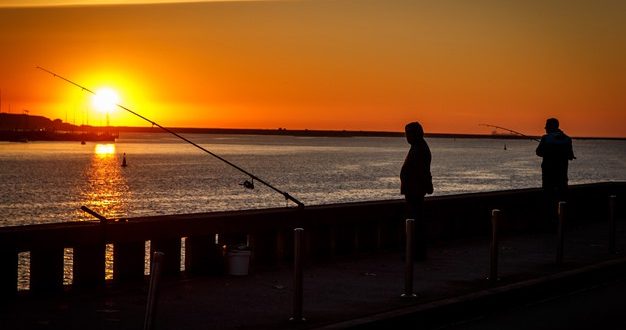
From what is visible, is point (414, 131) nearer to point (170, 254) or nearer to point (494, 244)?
point (494, 244)

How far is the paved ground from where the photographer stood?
9.23m

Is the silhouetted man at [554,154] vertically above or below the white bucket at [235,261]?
above

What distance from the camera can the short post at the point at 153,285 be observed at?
24.8 feet

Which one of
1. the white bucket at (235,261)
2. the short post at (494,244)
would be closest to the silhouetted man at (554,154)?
the short post at (494,244)

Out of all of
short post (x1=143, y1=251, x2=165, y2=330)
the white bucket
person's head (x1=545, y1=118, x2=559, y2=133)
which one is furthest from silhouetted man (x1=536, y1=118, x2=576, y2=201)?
short post (x1=143, y1=251, x2=165, y2=330)

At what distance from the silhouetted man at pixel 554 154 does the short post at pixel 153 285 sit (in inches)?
448

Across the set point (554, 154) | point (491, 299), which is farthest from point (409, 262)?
point (554, 154)

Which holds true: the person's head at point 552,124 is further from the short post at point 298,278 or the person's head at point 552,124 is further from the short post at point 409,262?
the short post at point 298,278

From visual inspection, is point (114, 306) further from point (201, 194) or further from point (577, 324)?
point (201, 194)

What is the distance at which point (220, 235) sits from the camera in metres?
12.6

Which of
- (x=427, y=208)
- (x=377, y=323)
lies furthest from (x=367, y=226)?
(x=377, y=323)

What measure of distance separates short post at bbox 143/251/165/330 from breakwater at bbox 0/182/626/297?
2.66m

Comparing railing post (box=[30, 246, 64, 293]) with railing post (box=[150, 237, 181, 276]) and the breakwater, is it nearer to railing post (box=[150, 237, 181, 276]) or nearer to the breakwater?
the breakwater

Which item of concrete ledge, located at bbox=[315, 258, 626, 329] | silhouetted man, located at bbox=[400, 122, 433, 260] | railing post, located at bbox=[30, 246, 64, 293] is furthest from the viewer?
silhouetted man, located at bbox=[400, 122, 433, 260]
